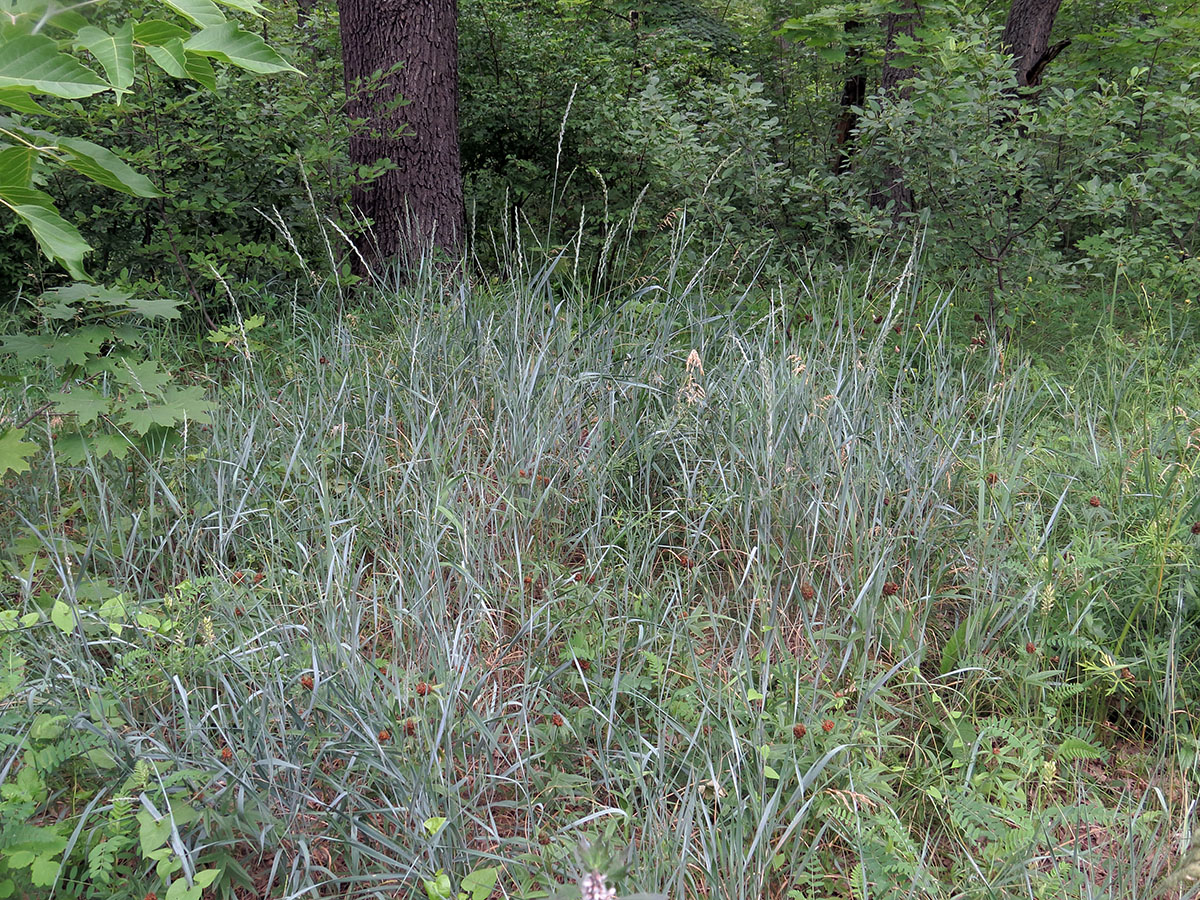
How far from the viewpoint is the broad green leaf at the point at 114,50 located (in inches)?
52.4

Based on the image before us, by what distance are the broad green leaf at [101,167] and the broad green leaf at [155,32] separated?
0.22 metres

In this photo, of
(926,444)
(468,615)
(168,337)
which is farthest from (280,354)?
(926,444)

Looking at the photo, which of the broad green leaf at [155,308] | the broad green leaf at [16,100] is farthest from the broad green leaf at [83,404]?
the broad green leaf at [16,100]

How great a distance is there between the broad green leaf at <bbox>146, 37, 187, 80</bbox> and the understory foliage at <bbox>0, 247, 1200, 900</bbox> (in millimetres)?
1086

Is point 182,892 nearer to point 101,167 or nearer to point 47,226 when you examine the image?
point 47,226

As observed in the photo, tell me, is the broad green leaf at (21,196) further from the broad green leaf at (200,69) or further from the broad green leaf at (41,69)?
the broad green leaf at (200,69)

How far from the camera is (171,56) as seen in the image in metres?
1.39

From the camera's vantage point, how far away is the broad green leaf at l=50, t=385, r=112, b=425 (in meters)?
2.35

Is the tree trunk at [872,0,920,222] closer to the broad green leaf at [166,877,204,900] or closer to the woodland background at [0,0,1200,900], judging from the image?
the woodland background at [0,0,1200,900]

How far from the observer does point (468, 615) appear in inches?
87.2

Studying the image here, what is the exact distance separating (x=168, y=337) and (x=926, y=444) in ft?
11.3

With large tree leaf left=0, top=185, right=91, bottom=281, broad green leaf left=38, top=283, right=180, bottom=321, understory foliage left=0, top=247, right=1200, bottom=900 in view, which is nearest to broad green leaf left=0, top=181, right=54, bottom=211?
large tree leaf left=0, top=185, right=91, bottom=281

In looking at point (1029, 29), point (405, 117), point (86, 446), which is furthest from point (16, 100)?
point (1029, 29)

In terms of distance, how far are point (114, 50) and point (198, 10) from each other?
0.49ft
